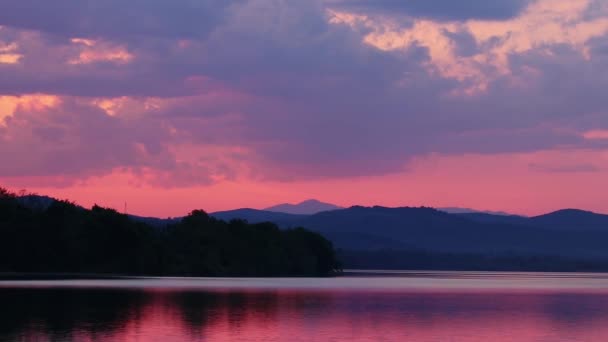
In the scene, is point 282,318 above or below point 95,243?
below

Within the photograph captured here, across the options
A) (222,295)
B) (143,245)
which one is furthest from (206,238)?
(222,295)

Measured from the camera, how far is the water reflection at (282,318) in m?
57.3

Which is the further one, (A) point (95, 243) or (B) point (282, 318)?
(A) point (95, 243)

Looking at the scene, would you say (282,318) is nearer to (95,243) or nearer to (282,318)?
(282,318)

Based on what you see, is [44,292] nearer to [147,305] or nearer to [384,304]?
[147,305]

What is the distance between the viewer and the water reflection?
57.3m

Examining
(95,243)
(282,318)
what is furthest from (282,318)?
(95,243)

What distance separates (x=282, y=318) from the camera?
69.8 metres

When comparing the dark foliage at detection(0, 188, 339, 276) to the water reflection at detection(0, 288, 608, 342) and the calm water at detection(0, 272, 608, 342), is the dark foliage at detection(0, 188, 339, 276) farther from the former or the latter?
the water reflection at detection(0, 288, 608, 342)

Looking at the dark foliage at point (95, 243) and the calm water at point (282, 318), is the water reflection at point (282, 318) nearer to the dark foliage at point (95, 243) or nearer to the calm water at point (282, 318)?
the calm water at point (282, 318)

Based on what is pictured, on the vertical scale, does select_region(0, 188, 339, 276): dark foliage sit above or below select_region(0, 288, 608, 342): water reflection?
above

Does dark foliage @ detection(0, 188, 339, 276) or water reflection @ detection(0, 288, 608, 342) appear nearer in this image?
water reflection @ detection(0, 288, 608, 342)

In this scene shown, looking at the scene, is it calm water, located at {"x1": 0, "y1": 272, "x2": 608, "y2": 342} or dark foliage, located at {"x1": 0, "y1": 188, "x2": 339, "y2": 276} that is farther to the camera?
dark foliage, located at {"x1": 0, "y1": 188, "x2": 339, "y2": 276}

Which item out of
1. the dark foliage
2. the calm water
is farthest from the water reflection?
the dark foliage
